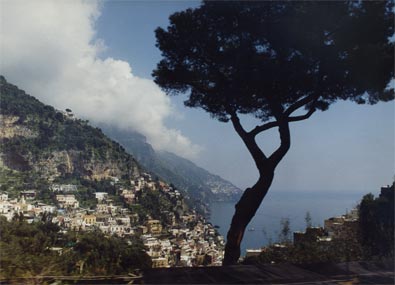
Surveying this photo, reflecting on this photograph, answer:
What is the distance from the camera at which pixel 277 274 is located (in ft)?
13.1

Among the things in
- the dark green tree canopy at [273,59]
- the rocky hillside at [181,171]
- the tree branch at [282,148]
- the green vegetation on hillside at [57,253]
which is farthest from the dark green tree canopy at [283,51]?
the rocky hillside at [181,171]

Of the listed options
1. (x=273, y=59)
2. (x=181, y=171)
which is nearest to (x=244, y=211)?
(x=273, y=59)

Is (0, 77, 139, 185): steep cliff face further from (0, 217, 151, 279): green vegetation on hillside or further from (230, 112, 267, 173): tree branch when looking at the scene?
(230, 112, 267, 173): tree branch

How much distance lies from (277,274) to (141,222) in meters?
4.98

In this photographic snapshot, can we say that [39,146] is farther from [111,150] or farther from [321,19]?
[321,19]

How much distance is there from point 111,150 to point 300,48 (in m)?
14.0

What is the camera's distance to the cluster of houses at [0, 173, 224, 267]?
5258 millimetres

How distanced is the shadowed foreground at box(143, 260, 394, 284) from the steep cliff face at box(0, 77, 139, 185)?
4771mm

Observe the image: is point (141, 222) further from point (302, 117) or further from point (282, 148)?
point (302, 117)

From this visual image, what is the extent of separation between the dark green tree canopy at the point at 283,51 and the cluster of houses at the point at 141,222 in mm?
2264

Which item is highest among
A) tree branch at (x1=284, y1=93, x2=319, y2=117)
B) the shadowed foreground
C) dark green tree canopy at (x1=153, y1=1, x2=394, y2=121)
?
dark green tree canopy at (x1=153, y1=1, x2=394, y2=121)

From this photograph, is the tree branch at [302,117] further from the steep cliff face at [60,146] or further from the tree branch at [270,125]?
the steep cliff face at [60,146]

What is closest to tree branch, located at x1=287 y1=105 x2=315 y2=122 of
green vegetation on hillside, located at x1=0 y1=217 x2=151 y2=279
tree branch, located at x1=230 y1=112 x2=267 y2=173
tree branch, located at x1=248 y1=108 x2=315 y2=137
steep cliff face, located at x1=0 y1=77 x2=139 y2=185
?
tree branch, located at x1=248 y1=108 x2=315 y2=137

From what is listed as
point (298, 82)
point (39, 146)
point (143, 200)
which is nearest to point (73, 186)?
point (39, 146)
